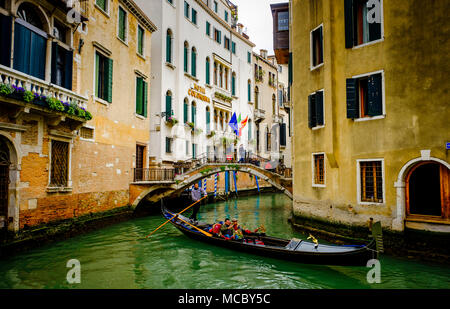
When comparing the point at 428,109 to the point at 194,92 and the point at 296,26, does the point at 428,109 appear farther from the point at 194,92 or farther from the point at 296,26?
the point at 194,92

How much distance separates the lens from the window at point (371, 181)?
850 centimetres

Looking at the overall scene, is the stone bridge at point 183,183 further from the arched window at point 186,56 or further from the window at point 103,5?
the window at point 103,5

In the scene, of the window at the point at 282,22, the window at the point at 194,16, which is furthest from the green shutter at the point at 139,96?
the window at the point at 194,16

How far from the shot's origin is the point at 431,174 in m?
8.79

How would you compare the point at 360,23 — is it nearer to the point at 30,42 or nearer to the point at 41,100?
the point at 41,100

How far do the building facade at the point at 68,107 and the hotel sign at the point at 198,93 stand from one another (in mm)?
5060

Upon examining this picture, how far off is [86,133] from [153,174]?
16.0 feet

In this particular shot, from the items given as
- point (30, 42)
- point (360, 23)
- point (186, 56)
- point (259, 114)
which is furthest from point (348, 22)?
point (259, 114)

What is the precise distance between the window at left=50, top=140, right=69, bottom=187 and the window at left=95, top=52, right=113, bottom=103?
265 centimetres

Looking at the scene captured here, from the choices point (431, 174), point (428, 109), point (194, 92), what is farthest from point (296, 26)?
point (194, 92)

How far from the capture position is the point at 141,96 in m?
14.3

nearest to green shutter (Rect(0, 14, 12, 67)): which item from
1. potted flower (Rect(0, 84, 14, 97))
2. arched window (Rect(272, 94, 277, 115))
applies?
potted flower (Rect(0, 84, 14, 97))

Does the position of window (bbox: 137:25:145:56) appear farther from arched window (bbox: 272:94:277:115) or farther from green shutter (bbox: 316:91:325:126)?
arched window (bbox: 272:94:277:115)

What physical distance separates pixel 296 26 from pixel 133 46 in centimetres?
674
